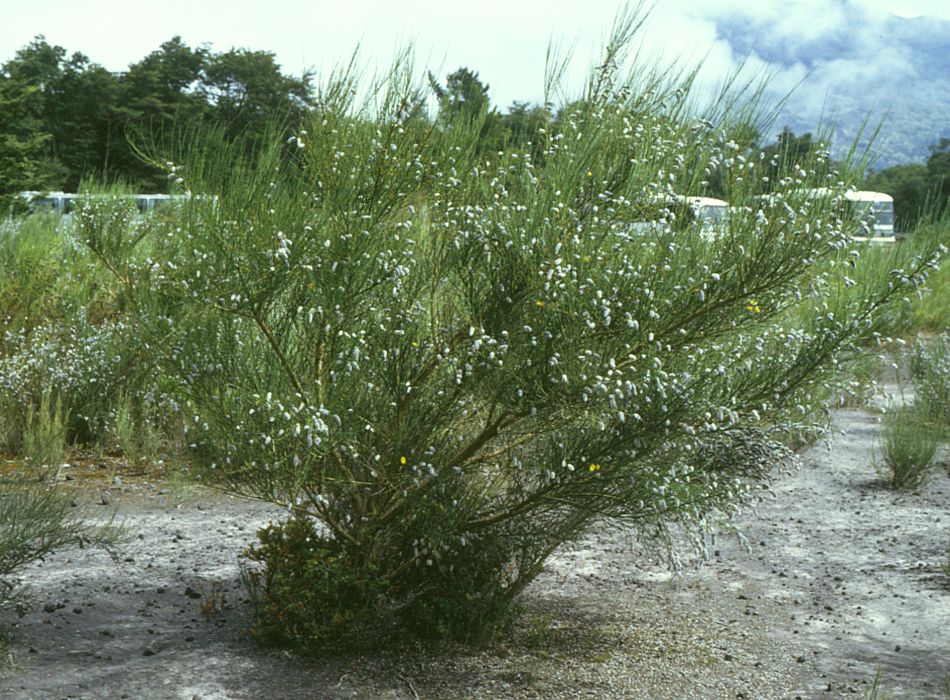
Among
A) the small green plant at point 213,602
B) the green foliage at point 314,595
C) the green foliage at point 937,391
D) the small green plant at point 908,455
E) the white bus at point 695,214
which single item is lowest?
the small green plant at point 213,602

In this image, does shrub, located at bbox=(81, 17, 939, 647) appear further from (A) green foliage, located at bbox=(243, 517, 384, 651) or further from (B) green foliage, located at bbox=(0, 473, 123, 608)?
(B) green foliage, located at bbox=(0, 473, 123, 608)

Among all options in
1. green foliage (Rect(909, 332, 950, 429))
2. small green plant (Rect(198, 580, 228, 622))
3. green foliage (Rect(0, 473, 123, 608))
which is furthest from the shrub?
green foliage (Rect(909, 332, 950, 429))

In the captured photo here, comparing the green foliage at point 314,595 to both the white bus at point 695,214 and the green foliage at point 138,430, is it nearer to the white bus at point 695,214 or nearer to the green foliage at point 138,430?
the white bus at point 695,214

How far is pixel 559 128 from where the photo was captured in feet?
16.3

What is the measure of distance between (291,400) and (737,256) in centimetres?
201

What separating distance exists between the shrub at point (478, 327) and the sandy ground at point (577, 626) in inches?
13.0

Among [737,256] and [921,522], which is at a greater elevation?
[737,256]

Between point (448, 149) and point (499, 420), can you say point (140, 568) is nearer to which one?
point (499, 420)

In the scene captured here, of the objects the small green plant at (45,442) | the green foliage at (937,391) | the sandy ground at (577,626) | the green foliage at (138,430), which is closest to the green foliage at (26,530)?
the sandy ground at (577,626)

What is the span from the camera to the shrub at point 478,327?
14.3ft

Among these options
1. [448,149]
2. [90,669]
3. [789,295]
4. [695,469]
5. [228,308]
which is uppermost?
[448,149]

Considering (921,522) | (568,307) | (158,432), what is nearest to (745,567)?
(921,522)

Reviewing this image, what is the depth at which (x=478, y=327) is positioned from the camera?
4426mm

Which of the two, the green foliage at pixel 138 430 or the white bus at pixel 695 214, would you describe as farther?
the green foliage at pixel 138 430
